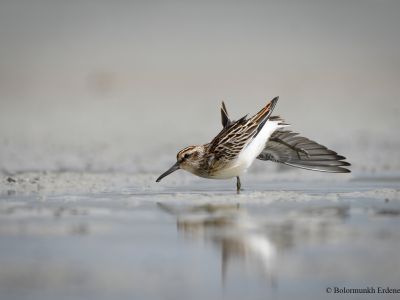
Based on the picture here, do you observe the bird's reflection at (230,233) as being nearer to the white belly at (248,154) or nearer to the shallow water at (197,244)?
the shallow water at (197,244)

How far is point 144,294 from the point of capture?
17.1 ft

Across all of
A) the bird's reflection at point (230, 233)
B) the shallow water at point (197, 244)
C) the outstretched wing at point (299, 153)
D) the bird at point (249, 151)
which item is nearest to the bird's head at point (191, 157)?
the bird at point (249, 151)

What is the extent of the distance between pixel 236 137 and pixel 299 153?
1445 millimetres

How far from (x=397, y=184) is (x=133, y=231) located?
441cm

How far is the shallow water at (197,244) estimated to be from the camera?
539 cm

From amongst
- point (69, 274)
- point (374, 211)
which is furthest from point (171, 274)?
point (374, 211)

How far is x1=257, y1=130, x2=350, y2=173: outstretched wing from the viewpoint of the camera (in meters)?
10.7

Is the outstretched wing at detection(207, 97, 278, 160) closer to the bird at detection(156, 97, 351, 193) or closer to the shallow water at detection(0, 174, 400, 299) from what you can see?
the bird at detection(156, 97, 351, 193)

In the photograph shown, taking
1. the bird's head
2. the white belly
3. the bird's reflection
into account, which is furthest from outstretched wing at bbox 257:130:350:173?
the bird's reflection

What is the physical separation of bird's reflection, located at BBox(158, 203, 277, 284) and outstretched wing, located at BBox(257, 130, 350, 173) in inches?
96.2

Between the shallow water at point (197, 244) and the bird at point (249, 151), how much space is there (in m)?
0.51

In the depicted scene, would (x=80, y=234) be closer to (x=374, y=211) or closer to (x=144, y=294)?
(x=144, y=294)

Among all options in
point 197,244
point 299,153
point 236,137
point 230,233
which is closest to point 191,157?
point 236,137

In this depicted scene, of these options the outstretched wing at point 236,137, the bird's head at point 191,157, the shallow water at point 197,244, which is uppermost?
the outstretched wing at point 236,137
